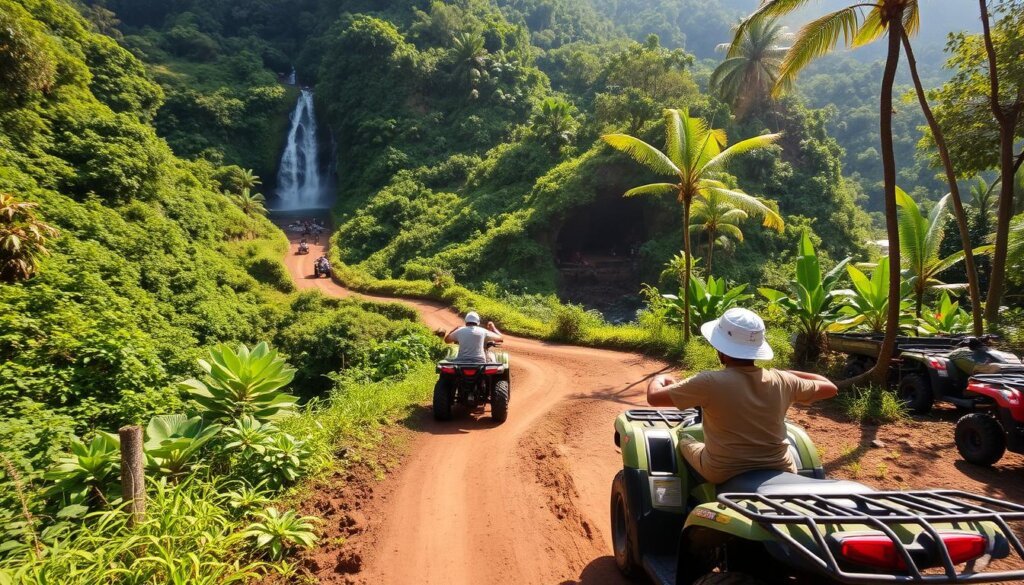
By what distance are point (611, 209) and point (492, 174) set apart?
7.87m

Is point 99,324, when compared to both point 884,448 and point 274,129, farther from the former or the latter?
point 274,129

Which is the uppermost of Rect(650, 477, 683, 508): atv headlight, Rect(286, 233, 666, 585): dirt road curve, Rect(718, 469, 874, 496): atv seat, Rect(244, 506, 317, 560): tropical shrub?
Rect(718, 469, 874, 496): atv seat

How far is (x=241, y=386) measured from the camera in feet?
16.3

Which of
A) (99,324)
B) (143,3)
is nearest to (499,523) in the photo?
(99,324)

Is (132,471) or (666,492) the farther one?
(132,471)

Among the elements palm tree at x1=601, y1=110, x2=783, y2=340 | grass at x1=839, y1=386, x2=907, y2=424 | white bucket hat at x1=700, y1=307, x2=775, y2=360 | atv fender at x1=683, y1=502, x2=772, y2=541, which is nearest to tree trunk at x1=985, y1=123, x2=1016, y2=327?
palm tree at x1=601, y1=110, x2=783, y2=340

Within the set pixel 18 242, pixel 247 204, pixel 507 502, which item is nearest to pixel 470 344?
pixel 507 502

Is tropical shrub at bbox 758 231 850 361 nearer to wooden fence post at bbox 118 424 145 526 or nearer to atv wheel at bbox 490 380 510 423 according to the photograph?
atv wheel at bbox 490 380 510 423

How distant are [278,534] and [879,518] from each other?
3362 millimetres

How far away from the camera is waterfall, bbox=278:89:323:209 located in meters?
42.8

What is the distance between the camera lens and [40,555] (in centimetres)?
293

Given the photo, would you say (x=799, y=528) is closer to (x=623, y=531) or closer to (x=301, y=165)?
(x=623, y=531)

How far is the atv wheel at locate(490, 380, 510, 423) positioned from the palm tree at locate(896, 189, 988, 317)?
7.51 meters

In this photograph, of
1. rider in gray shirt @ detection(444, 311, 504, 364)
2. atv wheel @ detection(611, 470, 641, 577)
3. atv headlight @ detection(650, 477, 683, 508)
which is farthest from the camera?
rider in gray shirt @ detection(444, 311, 504, 364)
